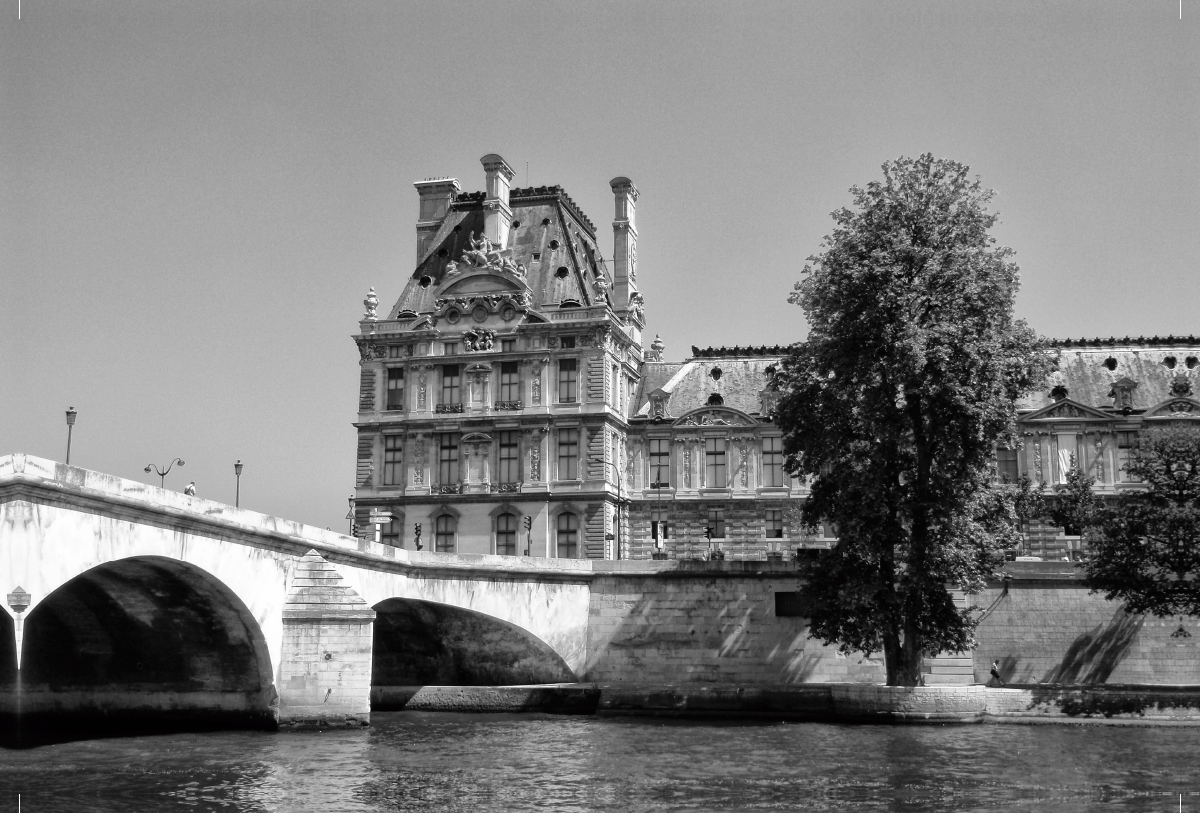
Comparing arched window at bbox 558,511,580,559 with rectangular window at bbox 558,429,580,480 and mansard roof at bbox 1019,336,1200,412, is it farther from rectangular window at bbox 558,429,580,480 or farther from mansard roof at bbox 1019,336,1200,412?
mansard roof at bbox 1019,336,1200,412

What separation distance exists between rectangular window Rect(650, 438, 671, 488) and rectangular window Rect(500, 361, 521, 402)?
783 cm

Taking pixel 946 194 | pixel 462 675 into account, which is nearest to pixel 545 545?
pixel 462 675

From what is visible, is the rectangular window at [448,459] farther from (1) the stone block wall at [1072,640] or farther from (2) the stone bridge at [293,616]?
(1) the stone block wall at [1072,640]

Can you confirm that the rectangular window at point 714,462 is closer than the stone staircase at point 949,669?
No

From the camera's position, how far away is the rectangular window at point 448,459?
71.2m

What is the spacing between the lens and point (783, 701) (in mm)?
48562

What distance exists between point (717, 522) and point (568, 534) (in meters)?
7.87

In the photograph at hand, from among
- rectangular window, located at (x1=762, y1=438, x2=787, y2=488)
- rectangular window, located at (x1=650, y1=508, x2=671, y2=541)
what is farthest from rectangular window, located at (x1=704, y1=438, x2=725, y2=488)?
rectangular window, located at (x1=650, y1=508, x2=671, y2=541)

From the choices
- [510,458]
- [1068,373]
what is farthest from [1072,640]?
[510,458]

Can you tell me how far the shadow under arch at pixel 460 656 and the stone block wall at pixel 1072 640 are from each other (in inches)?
670

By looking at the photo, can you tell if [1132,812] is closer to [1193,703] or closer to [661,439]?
[1193,703]

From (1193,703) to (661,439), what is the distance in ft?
112

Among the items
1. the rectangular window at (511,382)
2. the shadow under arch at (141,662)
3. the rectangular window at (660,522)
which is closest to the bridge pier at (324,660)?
the shadow under arch at (141,662)

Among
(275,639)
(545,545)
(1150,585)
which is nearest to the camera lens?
(275,639)
